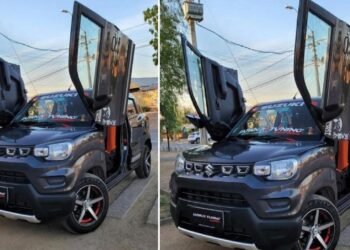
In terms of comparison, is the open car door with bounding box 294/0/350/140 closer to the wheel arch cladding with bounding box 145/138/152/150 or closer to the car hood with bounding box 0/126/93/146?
the wheel arch cladding with bounding box 145/138/152/150

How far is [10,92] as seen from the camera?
3254 mm

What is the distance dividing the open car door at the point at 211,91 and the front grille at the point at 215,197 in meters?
0.64

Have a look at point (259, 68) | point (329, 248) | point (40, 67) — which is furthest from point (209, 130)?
point (40, 67)

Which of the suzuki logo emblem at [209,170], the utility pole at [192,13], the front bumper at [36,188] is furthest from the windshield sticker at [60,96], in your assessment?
the suzuki logo emblem at [209,170]

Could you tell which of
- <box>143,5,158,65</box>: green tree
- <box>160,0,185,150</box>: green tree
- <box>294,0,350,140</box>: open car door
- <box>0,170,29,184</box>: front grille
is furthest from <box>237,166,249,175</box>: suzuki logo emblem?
<box>0,170,29,184</box>: front grille

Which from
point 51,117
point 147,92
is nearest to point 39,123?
point 51,117

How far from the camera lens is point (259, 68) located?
9.55 ft

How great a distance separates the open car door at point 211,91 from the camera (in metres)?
2.99

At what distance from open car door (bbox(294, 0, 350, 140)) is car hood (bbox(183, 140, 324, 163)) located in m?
0.21

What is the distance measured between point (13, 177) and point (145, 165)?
3.49 ft

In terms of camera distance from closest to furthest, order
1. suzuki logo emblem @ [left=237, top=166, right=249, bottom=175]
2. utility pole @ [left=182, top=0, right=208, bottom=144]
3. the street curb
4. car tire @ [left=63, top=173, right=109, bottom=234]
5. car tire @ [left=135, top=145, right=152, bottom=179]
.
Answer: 1. suzuki logo emblem @ [left=237, top=166, right=249, bottom=175]
2. car tire @ [left=63, top=173, right=109, bottom=234]
3. the street curb
4. utility pole @ [left=182, top=0, right=208, bottom=144]
5. car tire @ [left=135, top=145, right=152, bottom=179]

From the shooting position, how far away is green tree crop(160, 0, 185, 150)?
3080 millimetres

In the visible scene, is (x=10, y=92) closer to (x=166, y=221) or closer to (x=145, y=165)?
(x=145, y=165)

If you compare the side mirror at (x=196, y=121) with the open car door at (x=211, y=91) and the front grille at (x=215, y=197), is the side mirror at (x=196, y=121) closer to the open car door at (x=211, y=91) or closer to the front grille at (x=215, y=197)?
the open car door at (x=211, y=91)
